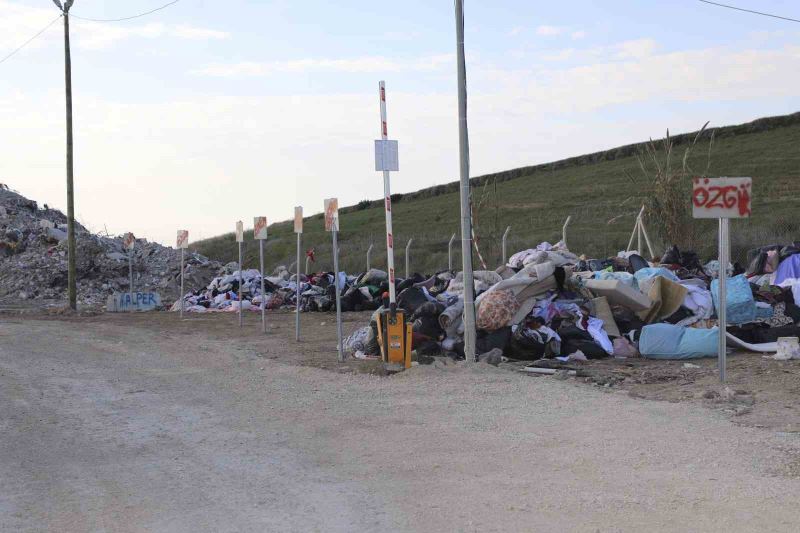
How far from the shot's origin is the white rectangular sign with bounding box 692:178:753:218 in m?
10.9

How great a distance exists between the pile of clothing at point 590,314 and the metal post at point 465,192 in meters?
0.69

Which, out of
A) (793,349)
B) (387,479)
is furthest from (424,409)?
(793,349)

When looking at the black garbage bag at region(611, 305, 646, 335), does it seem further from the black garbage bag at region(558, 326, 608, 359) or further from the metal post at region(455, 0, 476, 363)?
the metal post at region(455, 0, 476, 363)

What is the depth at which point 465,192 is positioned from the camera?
44.0ft

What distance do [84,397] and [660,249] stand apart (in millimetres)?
19546

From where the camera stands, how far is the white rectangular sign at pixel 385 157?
13.9 meters

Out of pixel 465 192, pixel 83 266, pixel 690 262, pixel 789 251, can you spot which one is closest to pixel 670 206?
pixel 690 262

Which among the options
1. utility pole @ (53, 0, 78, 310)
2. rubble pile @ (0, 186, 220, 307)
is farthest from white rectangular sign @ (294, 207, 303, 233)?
rubble pile @ (0, 186, 220, 307)

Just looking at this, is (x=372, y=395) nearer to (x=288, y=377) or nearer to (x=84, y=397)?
(x=288, y=377)

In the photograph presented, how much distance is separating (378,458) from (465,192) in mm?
6097

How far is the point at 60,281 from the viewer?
40.5 metres

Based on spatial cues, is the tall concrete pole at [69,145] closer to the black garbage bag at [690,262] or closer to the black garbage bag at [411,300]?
the black garbage bag at [411,300]

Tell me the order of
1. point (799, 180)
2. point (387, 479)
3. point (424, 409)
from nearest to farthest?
A: point (387, 479) < point (424, 409) < point (799, 180)

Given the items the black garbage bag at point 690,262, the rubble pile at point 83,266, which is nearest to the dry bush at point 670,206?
the black garbage bag at point 690,262
